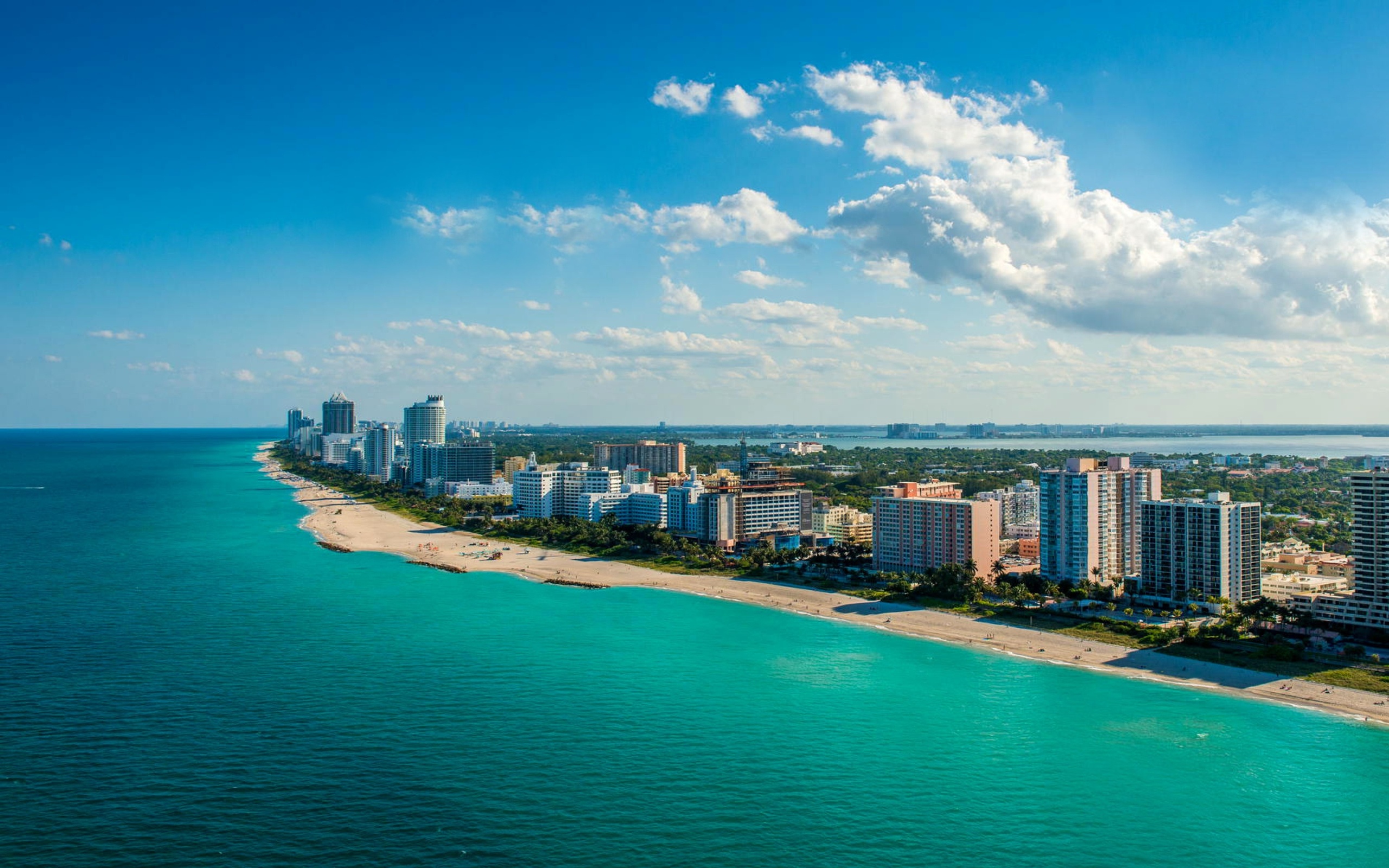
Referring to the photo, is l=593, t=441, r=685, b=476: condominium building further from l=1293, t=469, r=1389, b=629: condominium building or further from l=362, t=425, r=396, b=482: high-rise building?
l=1293, t=469, r=1389, b=629: condominium building

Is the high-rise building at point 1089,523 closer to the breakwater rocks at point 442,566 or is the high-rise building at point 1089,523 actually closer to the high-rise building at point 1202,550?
the high-rise building at point 1202,550

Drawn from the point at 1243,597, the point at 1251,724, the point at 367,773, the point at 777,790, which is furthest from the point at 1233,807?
the point at 1243,597

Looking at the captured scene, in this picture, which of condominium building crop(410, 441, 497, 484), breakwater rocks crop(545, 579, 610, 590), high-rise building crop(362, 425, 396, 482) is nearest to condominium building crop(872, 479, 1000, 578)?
breakwater rocks crop(545, 579, 610, 590)

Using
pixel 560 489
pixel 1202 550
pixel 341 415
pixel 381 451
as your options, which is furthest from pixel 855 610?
pixel 341 415

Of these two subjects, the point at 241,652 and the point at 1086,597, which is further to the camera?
the point at 1086,597

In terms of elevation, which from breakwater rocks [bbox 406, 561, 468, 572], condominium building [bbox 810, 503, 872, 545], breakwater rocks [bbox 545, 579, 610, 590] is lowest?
breakwater rocks [bbox 545, 579, 610, 590]

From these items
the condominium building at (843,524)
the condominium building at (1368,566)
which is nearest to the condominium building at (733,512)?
the condominium building at (843,524)

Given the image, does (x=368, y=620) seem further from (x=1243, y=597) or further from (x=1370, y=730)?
(x=1243, y=597)
